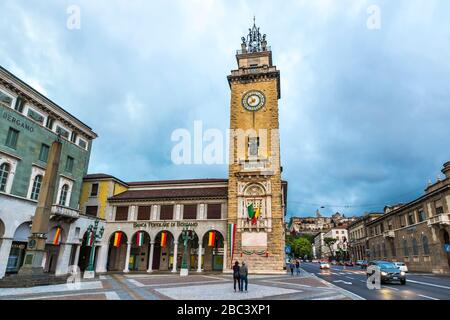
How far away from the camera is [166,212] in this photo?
38.6m

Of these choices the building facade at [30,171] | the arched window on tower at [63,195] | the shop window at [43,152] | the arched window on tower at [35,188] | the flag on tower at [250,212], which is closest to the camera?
the building facade at [30,171]

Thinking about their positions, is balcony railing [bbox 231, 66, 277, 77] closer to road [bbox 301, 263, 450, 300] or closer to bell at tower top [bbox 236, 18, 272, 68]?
bell at tower top [bbox 236, 18, 272, 68]

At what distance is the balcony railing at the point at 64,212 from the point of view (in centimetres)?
2892

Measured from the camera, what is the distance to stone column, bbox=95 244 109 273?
37.0m

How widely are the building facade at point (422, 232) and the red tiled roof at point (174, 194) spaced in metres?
29.6

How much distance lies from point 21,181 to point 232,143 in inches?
937

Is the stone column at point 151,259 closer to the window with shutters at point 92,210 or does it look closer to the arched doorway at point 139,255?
the arched doorway at point 139,255

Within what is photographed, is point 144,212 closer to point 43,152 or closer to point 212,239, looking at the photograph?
point 212,239

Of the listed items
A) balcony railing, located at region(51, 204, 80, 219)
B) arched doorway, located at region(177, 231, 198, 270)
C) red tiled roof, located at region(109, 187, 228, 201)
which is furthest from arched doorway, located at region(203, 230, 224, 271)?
balcony railing, located at region(51, 204, 80, 219)

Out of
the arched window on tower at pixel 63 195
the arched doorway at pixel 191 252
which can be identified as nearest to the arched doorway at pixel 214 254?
the arched doorway at pixel 191 252

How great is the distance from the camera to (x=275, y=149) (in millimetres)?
37469

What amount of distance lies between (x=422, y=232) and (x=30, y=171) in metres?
53.0

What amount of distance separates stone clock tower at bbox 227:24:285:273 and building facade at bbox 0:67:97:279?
1883 cm

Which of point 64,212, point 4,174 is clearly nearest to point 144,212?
point 64,212
